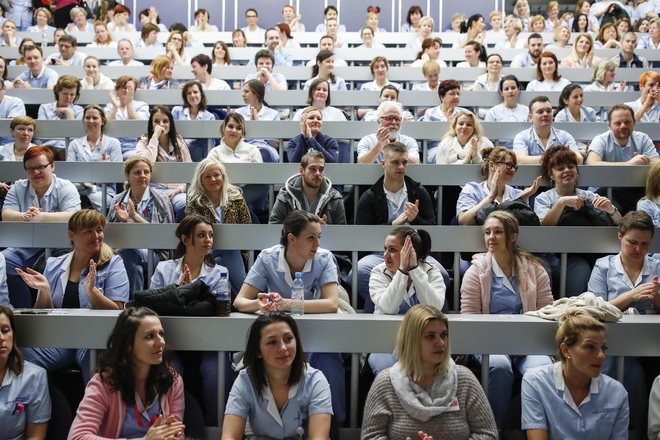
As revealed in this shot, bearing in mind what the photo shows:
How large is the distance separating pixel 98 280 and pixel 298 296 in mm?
842

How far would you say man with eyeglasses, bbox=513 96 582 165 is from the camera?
5.03m

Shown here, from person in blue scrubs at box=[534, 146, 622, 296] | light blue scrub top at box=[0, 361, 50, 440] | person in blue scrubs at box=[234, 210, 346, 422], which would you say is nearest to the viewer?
light blue scrub top at box=[0, 361, 50, 440]

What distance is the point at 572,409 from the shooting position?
255 centimetres

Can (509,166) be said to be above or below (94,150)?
below

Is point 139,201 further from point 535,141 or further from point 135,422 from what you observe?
point 535,141

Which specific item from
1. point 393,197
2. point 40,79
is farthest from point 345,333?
point 40,79

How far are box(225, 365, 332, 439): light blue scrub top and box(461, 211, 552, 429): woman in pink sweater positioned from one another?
3.23ft

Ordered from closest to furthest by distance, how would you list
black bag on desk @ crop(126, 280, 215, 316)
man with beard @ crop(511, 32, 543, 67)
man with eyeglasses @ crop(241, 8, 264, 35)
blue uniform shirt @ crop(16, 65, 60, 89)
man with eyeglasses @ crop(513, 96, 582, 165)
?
black bag on desk @ crop(126, 280, 215, 316) < man with eyeglasses @ crop(513, 96, 582, 165) < blue uniform shirt @ crop(16, 65, 60, 89) < man with beard @ crop(511, 32, 543, 67) < man with eyeglasses @ crop(241, 8, 264, 35)

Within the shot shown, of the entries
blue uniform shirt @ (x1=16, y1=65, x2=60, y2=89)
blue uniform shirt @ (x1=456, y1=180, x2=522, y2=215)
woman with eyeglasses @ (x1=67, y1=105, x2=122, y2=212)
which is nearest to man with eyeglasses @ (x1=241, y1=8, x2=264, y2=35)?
blue uniform shirt @ (x1=16, y1=65, x2=60, y2=89)

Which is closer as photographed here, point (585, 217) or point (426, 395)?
point (426, 395)

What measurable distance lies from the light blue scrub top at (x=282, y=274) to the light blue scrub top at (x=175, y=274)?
20cm

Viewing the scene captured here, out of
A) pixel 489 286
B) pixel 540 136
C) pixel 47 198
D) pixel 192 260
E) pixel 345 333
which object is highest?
pixel 540 136

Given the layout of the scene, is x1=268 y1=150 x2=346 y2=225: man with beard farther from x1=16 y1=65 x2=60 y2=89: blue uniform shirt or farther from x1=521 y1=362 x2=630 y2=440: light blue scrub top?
x1=16 y1=65 x2=60 y2=89: blue uniform shirt

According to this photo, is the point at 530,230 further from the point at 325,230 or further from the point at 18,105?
the point at 18,105
